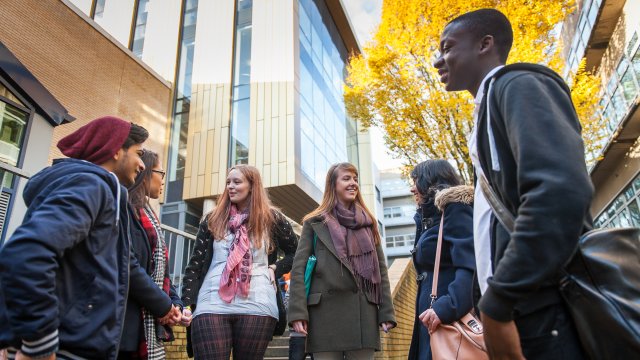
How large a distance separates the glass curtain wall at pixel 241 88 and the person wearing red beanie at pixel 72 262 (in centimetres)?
1550

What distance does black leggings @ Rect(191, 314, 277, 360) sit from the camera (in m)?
2.96

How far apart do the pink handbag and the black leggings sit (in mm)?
1258

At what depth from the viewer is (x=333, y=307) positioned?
330cm

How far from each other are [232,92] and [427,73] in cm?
1069

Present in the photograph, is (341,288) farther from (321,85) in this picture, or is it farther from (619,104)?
(321,85)

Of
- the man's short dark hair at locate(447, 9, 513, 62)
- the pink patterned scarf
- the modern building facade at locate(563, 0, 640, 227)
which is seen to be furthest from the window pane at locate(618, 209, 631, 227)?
the man's short dark hair at locate(447, 9, 513, 62)

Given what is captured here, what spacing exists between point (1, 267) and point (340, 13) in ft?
87.3

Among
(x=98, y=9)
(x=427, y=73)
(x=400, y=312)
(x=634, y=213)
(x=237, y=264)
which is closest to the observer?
(x=237, y=264)

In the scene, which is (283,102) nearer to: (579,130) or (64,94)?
(64,94)

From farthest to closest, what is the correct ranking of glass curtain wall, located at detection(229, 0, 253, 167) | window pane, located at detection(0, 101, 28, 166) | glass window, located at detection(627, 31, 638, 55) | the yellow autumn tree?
glass curtain wall, located at detection(229, 0, 253, 167) → glass window, located at detection(627, 31, 638, 55) → the yellow autumn tree → window pane, located at detection(0, 101, 28, 166)

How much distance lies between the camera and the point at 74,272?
178cm

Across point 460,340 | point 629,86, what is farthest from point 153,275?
point 629,86

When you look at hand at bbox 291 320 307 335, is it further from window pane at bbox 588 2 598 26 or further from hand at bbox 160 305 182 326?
window pane at bbox 588 2 598 26

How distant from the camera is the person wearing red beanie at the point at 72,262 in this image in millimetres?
1496
